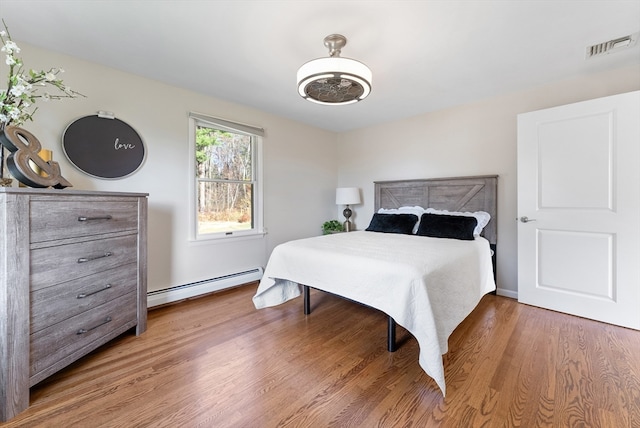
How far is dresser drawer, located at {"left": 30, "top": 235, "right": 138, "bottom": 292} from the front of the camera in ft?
4.71

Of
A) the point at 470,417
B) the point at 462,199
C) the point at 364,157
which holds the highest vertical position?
the point at 364,157

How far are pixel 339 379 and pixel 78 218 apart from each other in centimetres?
193

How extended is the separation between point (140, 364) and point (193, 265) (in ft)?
4.26

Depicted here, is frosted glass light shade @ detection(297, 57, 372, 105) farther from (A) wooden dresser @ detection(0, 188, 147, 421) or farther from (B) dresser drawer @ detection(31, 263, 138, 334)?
(B) dresser drawer @ detection(31, 263, 138, 334)

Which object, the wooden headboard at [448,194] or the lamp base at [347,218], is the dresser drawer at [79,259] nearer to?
the lamp base at [347,218]

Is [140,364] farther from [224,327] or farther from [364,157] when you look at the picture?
[364,157]

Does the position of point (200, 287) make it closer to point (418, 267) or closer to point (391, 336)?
point (391, 336)

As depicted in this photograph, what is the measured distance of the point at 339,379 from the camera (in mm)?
1566

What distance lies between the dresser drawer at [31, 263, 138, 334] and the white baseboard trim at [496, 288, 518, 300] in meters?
3.74

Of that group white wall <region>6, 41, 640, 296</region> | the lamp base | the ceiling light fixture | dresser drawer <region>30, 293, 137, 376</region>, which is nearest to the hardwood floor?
dresser drawer <region>30, 293, 137, 376</region>

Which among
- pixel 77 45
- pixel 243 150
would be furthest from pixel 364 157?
pixel 77 45

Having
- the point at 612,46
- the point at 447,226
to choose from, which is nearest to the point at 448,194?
the point at 447,226

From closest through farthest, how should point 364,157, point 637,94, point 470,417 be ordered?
1. point 470,417
2. point 637,94
3. point 364,157

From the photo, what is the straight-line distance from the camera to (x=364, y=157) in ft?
14.2
